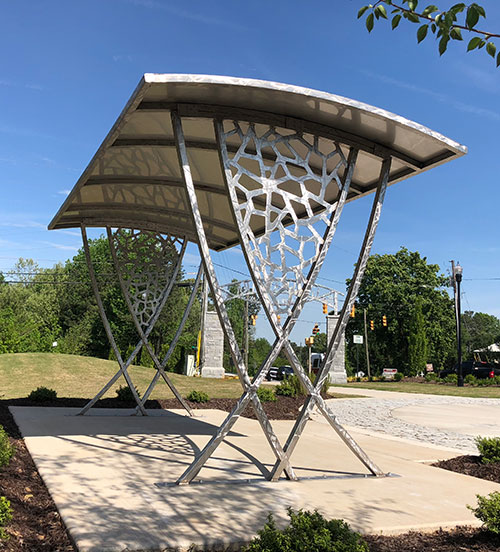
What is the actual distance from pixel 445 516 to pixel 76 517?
2934mm

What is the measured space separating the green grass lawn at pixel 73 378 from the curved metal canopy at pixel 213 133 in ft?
27.9

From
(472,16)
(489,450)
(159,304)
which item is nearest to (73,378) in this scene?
(159,304)

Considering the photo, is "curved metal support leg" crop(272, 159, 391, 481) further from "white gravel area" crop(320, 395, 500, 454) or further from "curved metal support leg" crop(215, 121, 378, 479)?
"white gravel area" crop(320, 395, 500, 454)

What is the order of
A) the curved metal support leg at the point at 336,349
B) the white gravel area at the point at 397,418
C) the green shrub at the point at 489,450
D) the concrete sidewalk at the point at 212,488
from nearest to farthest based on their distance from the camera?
the concrete sidewalk at the point at 212,488
the curved metal support leg at the point at 336,349
the green shrub at the point at 489,450
the white gravel area at the point at 397,418

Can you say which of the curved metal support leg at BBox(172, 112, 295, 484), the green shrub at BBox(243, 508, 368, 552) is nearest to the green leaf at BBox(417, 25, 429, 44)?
the green shrub at BBox(243, 508, 368, 552)

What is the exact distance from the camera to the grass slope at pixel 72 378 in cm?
1574

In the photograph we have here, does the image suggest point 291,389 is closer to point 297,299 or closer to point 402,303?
point 297,299

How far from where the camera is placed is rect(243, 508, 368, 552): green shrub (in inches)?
116

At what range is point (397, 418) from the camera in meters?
13.1

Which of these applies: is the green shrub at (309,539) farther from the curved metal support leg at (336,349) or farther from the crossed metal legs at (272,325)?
the curved metal support leg at (336,349)

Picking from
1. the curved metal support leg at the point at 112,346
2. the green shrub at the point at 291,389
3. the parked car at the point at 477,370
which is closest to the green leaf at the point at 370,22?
the curved metal support leg at the point at 112,346

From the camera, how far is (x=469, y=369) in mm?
34781

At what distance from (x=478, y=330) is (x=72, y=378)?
80.2 meters

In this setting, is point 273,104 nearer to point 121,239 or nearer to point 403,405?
point 121,239
